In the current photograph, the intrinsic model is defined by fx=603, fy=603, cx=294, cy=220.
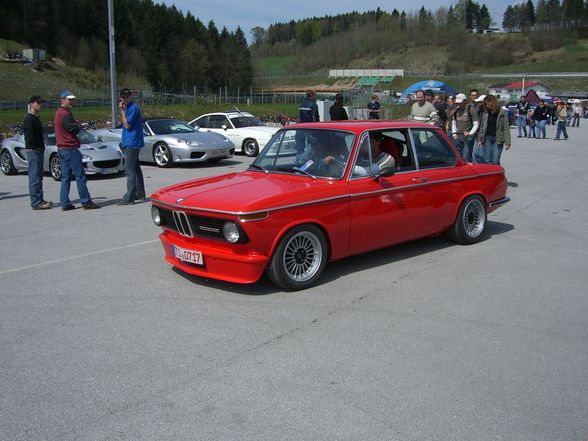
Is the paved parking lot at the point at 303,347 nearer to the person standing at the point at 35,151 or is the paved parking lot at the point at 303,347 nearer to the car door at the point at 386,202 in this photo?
the car door at the point at 386,202

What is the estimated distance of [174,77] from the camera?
105 metres

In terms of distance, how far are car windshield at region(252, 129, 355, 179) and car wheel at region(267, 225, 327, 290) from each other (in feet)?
2.52

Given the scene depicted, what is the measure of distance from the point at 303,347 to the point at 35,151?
25.3ft

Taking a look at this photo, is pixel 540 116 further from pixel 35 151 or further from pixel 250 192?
pixel 250 192

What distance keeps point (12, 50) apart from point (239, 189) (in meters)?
80.2


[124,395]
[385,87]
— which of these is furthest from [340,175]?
[385,87]

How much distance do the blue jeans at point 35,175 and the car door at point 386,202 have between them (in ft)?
21.1

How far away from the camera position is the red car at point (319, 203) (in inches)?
218

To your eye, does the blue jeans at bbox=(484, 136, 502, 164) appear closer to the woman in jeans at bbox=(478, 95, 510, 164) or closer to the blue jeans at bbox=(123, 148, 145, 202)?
the woman in jeans at bbox=(478, 95, 510, 164)

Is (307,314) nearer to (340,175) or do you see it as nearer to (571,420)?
(340,175)

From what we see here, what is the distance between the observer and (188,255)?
5.82m

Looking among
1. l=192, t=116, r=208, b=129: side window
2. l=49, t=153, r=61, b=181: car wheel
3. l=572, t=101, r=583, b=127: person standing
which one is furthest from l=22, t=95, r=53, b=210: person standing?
l=572, t=101, r=583, b=127: person standing

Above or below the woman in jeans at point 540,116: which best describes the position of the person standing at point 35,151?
below

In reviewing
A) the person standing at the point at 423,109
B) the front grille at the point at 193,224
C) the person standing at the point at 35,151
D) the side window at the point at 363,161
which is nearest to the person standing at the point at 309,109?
the person standing at the point at 423,109
